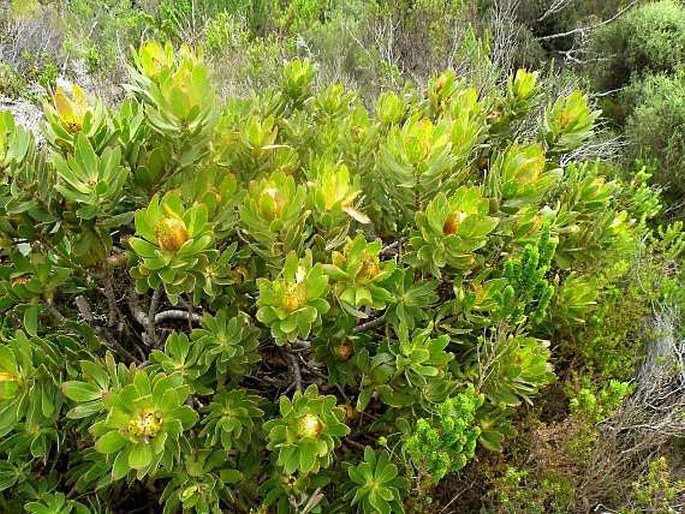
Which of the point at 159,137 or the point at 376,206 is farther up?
the point at 159,137

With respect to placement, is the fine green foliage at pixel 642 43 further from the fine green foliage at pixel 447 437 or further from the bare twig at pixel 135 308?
the bare twig at pixel 135 308

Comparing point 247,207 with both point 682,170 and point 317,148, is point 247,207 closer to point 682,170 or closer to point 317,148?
point 317,148

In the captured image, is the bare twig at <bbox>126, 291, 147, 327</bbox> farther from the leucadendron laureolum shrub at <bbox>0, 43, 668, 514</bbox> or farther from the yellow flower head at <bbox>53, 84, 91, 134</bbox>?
the yellow flower head at <bbox>53, 84, 91, 134</bbox>

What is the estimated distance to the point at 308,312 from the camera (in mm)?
1339

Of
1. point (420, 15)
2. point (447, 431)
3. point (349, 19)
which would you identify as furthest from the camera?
point (349, 19)

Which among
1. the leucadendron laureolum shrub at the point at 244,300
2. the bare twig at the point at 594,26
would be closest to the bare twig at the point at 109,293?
the leucadendron laureolum shrub at the point at 244,300

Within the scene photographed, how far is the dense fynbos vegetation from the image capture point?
141 cm

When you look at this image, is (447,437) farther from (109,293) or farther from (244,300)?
(109,293)

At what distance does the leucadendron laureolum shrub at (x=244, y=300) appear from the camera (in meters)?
1.38

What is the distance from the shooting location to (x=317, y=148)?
209cm

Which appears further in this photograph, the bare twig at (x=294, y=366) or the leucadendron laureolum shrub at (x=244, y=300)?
the bare twig at (x=294, y=366)

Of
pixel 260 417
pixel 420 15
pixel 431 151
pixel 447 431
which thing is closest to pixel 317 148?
pixel 431 151

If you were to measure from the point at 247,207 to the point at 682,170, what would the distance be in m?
3.78

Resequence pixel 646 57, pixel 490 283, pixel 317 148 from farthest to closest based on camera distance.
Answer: pixel 646 57 → pixel 317 148 → pixel 490 283
